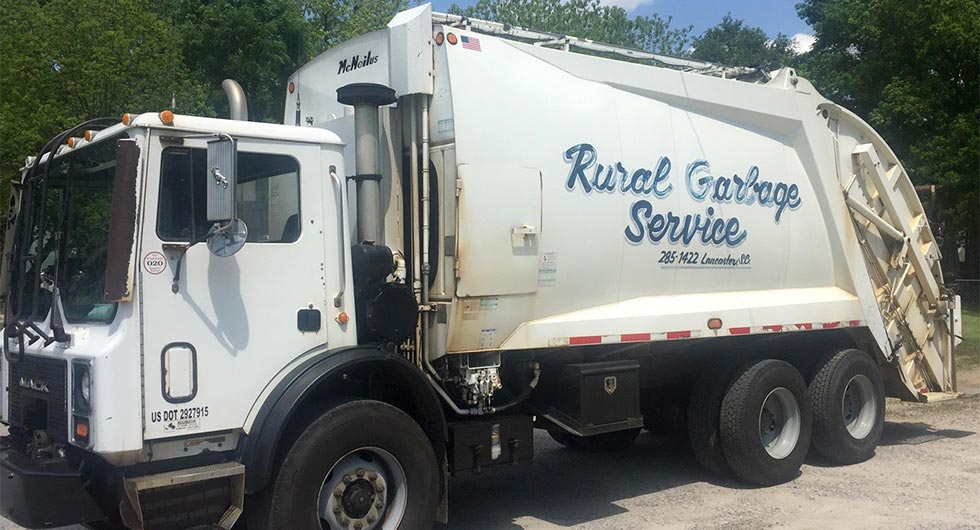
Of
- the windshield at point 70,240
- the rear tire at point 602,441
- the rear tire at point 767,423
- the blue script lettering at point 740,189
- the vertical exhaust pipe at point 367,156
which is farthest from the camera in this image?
the rear tire at point 602,441

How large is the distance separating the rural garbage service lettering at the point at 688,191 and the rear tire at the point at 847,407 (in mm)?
1579

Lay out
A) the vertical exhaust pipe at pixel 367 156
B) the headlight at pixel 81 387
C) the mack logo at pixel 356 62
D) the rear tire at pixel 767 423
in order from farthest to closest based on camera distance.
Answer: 1. the rear tire at pixel 767 423
2. the mack logo at pixel 356 62
3. the vertical exhaust pipe at pixel 367 156
4. the headlight at pixel 81 387

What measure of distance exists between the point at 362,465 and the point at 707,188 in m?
3.82

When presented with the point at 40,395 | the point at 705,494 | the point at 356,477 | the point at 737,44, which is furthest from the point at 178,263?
the point at 737,44

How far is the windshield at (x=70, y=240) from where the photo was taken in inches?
181

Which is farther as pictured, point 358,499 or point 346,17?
point 346,17

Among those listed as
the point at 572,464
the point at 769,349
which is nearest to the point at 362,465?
the point at 572,464

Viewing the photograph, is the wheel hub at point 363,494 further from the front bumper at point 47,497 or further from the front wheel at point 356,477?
the front bumper at point 47,497

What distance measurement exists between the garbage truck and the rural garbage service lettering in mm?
24

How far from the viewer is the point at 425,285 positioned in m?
5.63

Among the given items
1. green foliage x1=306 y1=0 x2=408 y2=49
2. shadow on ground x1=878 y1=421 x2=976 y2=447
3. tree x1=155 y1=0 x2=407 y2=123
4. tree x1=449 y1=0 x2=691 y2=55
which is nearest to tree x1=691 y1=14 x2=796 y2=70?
tree x1=449 y1=0 x2=691 y2=55

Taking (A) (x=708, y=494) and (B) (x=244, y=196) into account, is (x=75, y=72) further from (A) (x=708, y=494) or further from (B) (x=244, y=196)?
(A) (x=708, y=494)

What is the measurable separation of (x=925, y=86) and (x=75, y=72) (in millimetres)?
20811

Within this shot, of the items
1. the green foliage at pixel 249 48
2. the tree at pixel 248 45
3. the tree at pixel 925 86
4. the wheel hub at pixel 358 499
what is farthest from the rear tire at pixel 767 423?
the tree at pixel 925 86
